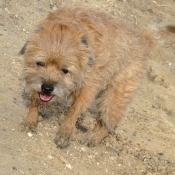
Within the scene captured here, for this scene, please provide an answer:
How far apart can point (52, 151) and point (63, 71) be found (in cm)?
111

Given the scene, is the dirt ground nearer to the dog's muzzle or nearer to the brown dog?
the brown dog

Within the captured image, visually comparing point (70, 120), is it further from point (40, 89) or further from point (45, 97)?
point (40, 89)

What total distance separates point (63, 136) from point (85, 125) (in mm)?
1158

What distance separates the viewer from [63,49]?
5.49 meters

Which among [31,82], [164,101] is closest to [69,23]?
[31,82]

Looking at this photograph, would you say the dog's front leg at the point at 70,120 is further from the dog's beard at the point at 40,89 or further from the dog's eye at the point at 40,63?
the dog's eye at the point at 40,63

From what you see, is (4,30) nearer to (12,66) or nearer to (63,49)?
(12,66)

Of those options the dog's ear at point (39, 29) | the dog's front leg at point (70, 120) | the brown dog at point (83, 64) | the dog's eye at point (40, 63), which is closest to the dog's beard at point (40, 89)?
the brown dog at point (83, 64)

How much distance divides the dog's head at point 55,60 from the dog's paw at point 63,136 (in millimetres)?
583

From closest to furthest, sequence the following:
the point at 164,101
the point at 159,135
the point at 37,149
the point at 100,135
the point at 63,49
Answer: the point at 63,49
the point at 37,149
the point at 100,135
the point at 159,135
the point at 164,101

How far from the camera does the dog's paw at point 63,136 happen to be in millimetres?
6164

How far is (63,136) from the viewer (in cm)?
616

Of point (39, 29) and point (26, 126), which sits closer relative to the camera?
point (39, 29)

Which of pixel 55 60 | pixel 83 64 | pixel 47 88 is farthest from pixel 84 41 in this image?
pixel 47 88
